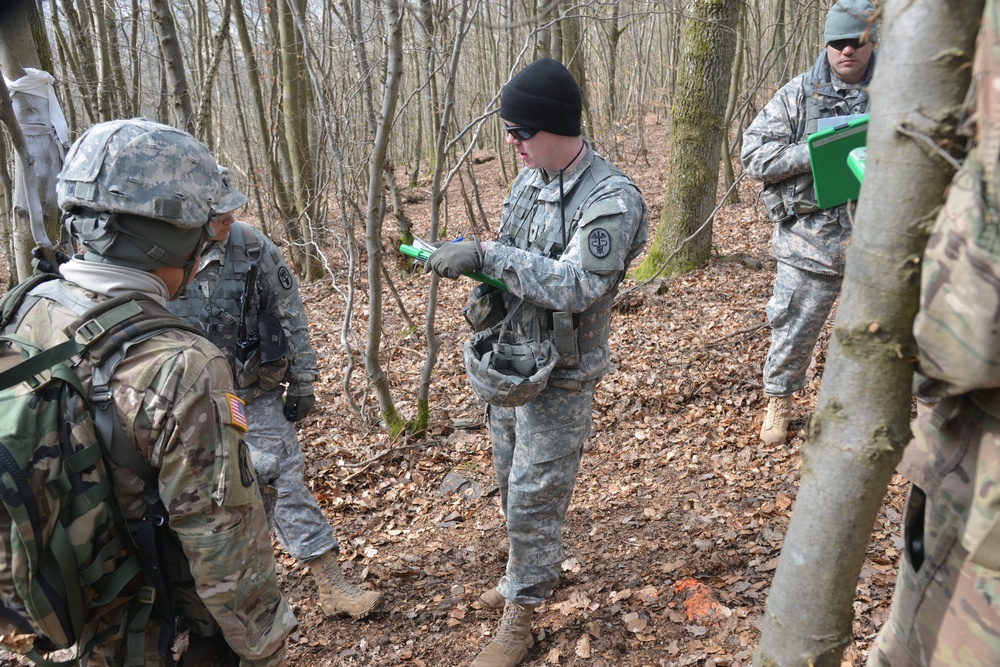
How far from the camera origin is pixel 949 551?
135 centimetres

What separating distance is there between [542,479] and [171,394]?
160 centimetres

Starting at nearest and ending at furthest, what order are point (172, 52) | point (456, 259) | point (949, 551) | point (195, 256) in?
point (949, 551) → point (195, 256) → point (456, 259) → point (172, 52)

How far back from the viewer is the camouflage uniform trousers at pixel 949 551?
49.1 inches

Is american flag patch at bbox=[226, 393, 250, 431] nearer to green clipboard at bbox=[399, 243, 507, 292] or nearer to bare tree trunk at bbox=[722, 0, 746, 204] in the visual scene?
green clipboard at bbox=[399, 243, 507, 292]

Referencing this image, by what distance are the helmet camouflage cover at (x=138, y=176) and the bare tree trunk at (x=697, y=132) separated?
18.3 ft

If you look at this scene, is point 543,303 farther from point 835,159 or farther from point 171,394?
point 835,159

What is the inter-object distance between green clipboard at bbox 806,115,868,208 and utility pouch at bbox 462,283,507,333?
4.92 feet

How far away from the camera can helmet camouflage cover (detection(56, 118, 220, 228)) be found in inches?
68.1

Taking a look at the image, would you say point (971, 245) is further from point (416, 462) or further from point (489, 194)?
point (489, 194)

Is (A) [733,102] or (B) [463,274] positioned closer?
(B) [463,274]

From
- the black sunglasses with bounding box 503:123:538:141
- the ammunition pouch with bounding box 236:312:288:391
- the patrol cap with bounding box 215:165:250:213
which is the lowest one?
the ammunition pouch with bounding box 236:312:288:391

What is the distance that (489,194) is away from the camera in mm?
17641

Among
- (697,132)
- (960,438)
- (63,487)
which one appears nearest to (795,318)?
(960,438)

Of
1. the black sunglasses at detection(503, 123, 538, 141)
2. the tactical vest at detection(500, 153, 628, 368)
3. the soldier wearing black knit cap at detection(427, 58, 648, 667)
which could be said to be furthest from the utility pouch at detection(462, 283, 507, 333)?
the black sunglasses at detection(503, 123, 538, 141)
